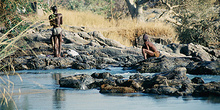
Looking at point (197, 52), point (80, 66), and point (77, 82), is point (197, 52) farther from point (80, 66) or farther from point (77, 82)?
point (77, 82)

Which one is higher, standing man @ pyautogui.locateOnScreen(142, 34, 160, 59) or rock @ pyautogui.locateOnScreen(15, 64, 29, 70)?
standing man @ pyautogui.locateOnScreen(142, 34, 160, 59)

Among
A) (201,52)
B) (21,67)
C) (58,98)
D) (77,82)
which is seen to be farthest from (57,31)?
(58,98)

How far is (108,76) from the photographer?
1140cm

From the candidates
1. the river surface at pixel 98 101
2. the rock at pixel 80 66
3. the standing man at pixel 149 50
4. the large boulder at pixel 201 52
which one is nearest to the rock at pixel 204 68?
the standing man at pixel 149 50

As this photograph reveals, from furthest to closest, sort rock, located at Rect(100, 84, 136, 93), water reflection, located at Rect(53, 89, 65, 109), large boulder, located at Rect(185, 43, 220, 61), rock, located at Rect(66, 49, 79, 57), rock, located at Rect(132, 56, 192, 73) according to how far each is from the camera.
→ large boulder, located at Rect(185, 43, 220, 61)
rock, located at Rect(66, 49, 79, 57)
rock, located at Rect(132, 56, 192, 73)
rock, located at Rect(100, 84, 136, 93)
water reflection, located at Rect(53, 89, 65, 109)

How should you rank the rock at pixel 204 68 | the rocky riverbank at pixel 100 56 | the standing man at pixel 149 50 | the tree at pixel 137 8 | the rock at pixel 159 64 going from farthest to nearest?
the tree at pixel 137 8
the standing man at pixel 149 50
the rocky riverbank at pixel 100 56
the rock at pixel 159 64
the rock at pixel 204 68

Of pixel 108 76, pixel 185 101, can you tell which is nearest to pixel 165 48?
pixel 108 76

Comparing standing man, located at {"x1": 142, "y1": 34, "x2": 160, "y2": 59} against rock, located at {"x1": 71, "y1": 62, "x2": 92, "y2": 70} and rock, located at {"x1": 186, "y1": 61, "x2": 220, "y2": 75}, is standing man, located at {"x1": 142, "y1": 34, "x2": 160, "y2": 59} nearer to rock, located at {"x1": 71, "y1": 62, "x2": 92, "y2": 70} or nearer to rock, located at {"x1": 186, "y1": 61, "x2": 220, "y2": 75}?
rock, located at {"x1": 186, "y1": 61, "x2": 220, "y2": 75}

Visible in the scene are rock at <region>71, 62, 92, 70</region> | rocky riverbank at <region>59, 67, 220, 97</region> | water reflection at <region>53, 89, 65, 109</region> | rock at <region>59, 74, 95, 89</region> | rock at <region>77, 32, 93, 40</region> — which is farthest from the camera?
rock at <region>77, 32, 93, 40</region>

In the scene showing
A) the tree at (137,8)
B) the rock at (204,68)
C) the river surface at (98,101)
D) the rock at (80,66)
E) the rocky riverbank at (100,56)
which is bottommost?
the river surface at (98,101)

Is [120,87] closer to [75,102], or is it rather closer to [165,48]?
[75,102]

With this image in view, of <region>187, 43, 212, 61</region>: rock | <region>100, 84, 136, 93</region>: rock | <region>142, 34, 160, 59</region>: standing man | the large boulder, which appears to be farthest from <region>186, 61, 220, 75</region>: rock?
the large boulder

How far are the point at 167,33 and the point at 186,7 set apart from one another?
432 centimetres

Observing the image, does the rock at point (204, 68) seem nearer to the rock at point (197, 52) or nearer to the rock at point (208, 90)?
the rock at point (208, 90)
